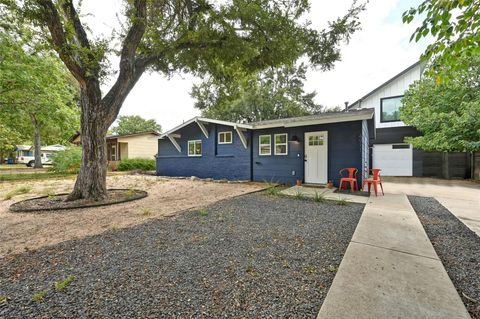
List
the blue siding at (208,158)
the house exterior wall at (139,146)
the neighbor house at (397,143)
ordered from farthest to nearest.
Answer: the house exterior wall at (139,146) < the neighbor house at (397,143) < the blue siding at (208,158)

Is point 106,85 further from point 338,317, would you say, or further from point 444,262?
point 444,262

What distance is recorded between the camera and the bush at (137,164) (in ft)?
52.0

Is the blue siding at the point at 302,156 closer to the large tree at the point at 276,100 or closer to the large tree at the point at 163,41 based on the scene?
the large tree at the point at 163,41

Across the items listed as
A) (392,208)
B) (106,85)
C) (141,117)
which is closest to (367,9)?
(392,208)

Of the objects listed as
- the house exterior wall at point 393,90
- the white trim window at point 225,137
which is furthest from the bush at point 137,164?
the house exterior wall at point 393,90

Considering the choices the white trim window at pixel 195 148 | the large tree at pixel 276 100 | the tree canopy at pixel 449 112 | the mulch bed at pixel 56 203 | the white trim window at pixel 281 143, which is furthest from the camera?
the large tree at pixel 276 100

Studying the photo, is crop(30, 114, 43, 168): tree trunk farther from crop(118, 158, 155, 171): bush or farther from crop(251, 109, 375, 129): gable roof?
crop(251, 109, 375, 129): gable roof

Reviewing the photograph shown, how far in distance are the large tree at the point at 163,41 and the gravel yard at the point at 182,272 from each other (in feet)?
11.2

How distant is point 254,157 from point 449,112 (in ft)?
30.4

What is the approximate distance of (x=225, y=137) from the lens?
10.4m

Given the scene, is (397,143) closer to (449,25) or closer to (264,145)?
(264,145)

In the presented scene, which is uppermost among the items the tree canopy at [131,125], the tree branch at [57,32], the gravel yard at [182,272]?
the tree canopy at [131,125]

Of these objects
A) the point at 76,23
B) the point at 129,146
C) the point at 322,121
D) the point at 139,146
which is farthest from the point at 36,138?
the point at 322,121

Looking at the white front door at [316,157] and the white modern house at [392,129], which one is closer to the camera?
the white front door at [316,157]
